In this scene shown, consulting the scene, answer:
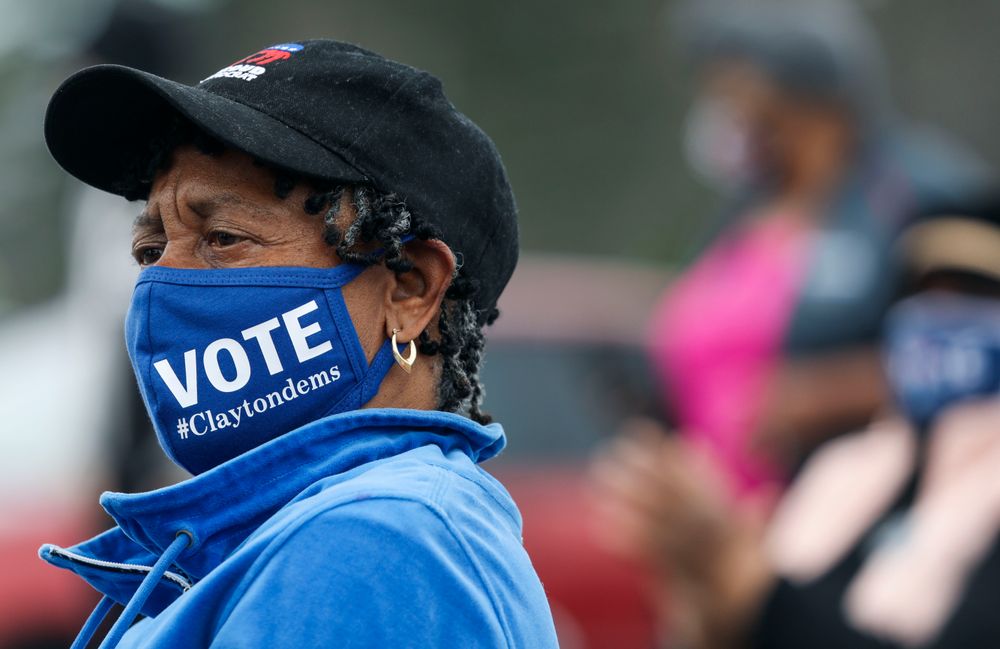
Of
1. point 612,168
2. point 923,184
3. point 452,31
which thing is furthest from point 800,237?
point 452,31

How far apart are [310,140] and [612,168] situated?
1672 cm

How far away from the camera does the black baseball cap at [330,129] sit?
1.88 meters

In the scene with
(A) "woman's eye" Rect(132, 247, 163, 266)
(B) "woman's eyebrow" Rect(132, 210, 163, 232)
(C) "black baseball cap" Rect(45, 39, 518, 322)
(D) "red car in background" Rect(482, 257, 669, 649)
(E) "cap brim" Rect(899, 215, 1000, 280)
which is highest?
(C) "black baseball cap" Rect(45, 39, 518, 322)

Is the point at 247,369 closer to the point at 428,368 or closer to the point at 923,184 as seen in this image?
the point at 428,368

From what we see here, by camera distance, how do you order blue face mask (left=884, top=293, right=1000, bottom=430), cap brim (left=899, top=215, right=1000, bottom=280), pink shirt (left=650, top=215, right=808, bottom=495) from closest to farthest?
blue face mask (left=884, top=293, right=1000, bottom=430) < cap brim (left=899, top=215, right=1000, bottom=280) < pink shirt (left=650, top=215, right=808, bottom=495)

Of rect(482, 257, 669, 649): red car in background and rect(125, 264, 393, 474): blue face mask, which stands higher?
rect(125, 264, 393, 474): blue face mask

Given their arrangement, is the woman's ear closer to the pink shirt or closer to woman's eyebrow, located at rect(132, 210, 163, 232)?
woman's eyebrow, located at rect(132, 210, 163, 232)

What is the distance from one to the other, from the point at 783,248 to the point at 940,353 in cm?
125

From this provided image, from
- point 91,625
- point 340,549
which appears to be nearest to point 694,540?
point 91,625

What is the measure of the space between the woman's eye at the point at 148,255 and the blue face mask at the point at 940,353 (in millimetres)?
2833

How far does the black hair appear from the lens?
191cm

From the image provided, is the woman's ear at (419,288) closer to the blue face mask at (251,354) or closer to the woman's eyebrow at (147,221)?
the blue face mask at (251,354)

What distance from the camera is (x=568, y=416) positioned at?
270 inches

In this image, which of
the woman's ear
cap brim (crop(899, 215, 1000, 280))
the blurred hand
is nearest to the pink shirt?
cap brim (crop(899, 215, 1000, 280))
